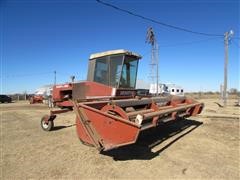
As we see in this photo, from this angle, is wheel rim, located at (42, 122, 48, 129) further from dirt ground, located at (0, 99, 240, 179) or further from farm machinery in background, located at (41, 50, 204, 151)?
dirt ground, located at (0, 99, 240, 179)

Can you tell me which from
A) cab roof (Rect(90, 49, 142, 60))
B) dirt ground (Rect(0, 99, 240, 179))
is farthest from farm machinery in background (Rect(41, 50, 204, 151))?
dirt ground (Rect(0, 99, 240, 179))

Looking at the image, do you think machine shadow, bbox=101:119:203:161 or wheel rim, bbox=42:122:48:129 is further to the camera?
wheel rim, bbox=42:122:48:129

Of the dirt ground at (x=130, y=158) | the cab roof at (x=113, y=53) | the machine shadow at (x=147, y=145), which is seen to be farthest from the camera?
the cab roof at (x=113, y=53)

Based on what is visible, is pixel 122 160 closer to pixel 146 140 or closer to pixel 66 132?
pixel 146 140

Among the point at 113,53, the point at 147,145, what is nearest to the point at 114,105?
the point at 147,145

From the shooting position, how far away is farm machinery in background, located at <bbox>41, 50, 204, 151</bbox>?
4492mm

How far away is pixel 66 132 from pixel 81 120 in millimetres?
3368

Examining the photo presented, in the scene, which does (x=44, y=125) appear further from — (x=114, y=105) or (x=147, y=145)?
(x=114, y=105)

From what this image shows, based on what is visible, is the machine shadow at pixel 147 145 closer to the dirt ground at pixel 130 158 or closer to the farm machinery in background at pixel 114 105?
the dirt ground at pixel 130 158

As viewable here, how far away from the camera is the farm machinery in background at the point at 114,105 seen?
14.7 feet

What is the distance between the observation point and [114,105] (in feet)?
16.5

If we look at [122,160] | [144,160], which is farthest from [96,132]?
[144,160]

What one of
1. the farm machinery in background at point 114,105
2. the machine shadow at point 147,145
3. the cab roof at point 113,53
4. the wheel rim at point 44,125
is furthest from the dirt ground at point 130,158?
the cab roof at point 113,53

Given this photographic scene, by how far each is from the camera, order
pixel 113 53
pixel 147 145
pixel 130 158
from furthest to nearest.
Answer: pixel 113 53, pixel 147 145, pixel 130 158
